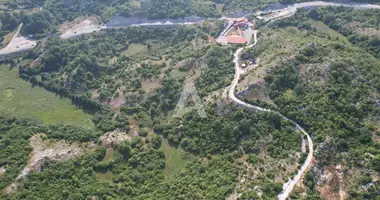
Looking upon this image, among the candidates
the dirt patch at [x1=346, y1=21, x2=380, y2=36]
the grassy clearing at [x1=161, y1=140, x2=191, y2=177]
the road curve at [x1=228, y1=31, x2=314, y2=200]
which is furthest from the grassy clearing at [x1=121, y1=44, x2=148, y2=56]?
the dirt patch at [x1=346, y1=21, x2=380, y2=36]

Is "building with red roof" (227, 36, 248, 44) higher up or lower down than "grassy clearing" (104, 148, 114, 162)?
higher up

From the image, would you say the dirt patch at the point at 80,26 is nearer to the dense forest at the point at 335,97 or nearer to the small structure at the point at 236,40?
the small structure at the point at 236,40

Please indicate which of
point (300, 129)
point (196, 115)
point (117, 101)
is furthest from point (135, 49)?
point (300, 129)

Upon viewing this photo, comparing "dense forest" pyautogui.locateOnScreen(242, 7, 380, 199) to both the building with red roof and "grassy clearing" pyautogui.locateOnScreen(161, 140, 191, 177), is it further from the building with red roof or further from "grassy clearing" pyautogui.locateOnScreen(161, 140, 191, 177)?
→ "grassy clearing" pyautogui.locateOnScreen(161, 140, 191, 177)

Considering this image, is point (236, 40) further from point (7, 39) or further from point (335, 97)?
point (7, 39)

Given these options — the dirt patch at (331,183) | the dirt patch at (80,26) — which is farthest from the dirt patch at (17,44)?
the dirt patch at (331,183)

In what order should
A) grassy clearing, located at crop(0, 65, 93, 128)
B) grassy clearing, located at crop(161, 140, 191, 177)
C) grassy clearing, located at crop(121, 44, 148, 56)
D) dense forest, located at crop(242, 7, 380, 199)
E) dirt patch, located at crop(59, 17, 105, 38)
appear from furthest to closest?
dirt patch, located at crop(59, 17, 105, 38), grassy clearing, located at crop(121, 44, 148, 56), grassy clearing, located at crop(0, 65, 93, 128), grassy clearing, located at crop(161, 140, 191, 177), dense forest, located at crop(242, 7, 380, 199)

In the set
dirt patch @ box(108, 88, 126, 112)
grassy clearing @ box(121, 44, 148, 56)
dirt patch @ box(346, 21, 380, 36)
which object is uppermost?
dirt patch @ box(346, 21, 380, 36)
